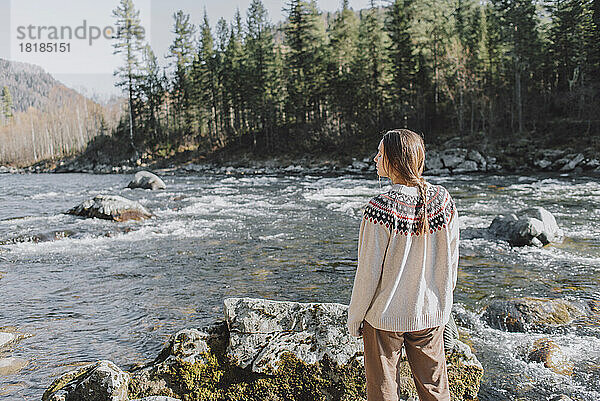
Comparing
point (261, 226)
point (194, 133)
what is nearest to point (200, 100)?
point (194, 133)

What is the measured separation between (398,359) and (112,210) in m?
12.9

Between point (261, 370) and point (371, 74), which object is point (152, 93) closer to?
point (371, 74)

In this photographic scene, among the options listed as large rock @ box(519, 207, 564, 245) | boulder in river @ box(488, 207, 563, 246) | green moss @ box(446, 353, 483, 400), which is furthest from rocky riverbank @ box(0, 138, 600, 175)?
green moss @ box(446, 353, 483, 400)

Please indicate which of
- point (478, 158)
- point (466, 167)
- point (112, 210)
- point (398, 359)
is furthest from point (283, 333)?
point (478, 158)

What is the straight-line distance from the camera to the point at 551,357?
481 cm

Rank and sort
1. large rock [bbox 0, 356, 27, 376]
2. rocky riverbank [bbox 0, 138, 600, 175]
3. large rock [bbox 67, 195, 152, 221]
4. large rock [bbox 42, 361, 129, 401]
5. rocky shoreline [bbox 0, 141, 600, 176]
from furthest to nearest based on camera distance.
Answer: rocky riverbank [bbox 0, 138, 600, 175], rocky shoreline [bbox 0, 141, 600, 176], large rock [bbox 67, 195, 152, 221], large rock [bbox 0, 356, 27, 376], large rock [bbox 42, 361, 129, 401]

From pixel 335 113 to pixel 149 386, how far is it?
1756 inches

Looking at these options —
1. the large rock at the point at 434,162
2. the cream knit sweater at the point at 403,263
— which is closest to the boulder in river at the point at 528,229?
the cream knit sweater at the point at 403,263

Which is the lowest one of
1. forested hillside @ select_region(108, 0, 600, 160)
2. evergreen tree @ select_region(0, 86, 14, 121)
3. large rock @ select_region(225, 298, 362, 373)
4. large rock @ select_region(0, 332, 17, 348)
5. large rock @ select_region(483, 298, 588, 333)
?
large rock @ select_region(483, 298, 588, 333)

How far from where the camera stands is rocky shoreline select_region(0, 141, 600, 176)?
28812mm

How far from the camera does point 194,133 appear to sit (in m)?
59.1

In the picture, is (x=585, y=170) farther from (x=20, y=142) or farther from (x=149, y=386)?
(x=20, y=142)

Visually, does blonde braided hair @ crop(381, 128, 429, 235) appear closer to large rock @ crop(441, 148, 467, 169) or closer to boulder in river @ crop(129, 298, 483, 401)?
boulder in river @ crop(129, 298, 483, 401)

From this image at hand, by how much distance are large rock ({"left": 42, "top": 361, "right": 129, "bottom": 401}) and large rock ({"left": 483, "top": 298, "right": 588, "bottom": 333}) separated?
4.53 meters
